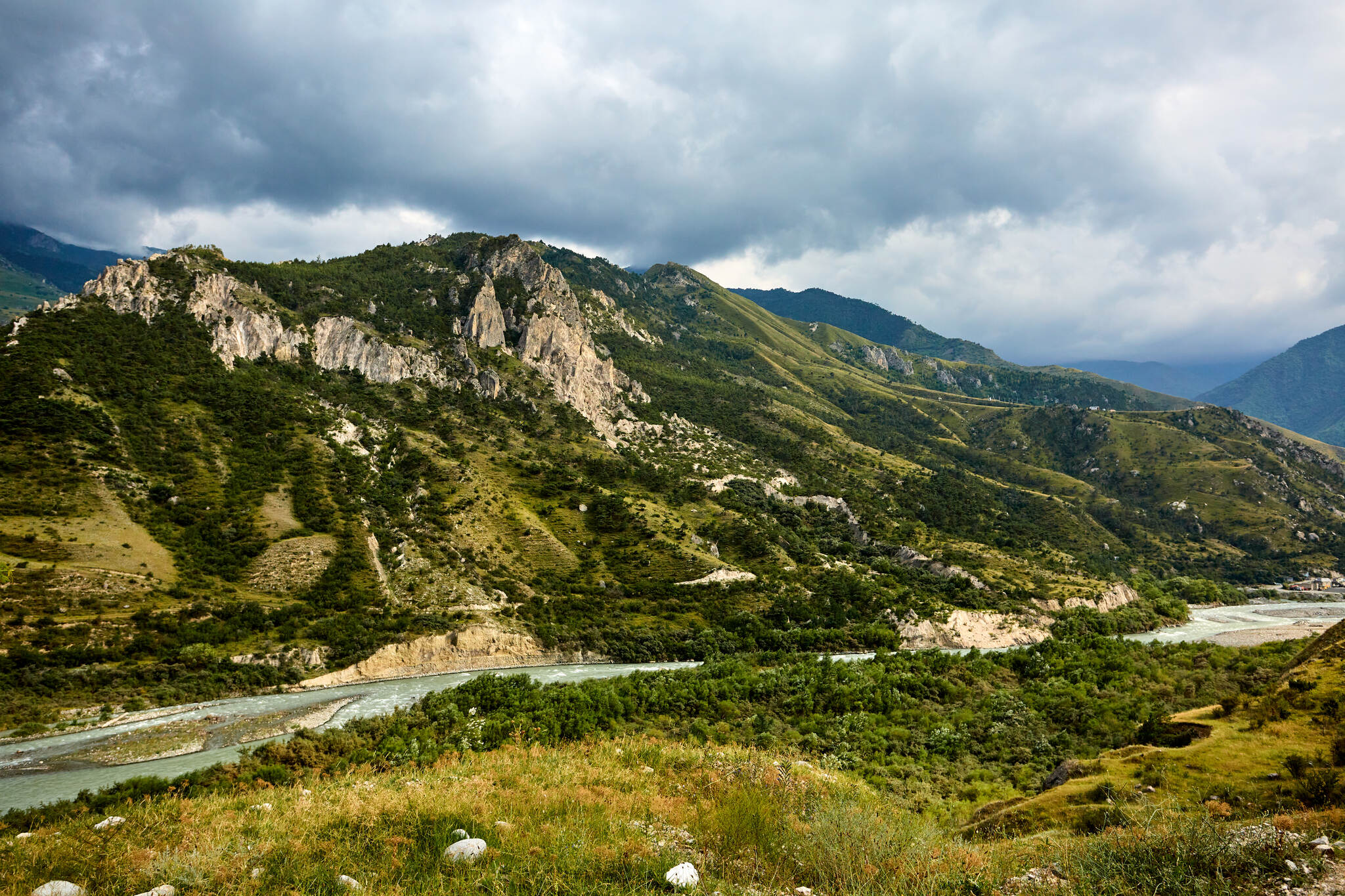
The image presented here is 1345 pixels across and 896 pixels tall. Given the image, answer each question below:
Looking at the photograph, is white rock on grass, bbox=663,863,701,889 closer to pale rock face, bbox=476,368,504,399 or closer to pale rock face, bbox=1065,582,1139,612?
pale rock face, bbox=1065,582,1139,612

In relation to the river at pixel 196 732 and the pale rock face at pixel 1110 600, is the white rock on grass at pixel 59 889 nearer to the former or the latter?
the river at pixel 196 732

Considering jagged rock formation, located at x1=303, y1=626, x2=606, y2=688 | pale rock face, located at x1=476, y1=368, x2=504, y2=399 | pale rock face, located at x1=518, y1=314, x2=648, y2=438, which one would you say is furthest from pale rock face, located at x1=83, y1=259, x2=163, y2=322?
jagged rock formation, located at x1=303, y1=626, x2=606, y2=688

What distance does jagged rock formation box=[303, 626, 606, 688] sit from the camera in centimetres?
6788

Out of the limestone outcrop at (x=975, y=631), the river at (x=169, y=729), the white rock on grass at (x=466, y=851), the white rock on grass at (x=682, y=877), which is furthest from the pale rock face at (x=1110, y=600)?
the white rock on grass at (x=466, y=851)

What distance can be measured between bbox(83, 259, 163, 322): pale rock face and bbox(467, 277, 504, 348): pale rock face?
68.7 metres

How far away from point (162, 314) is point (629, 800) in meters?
153

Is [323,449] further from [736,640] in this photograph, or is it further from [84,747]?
[736,640]

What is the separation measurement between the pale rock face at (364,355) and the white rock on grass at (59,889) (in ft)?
501

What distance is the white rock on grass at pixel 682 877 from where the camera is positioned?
7645 millimetres

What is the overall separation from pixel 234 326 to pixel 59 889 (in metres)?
152

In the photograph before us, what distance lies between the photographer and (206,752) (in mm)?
42312

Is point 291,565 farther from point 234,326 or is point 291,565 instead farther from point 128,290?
point 128,290

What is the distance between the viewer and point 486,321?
171375 millimetres

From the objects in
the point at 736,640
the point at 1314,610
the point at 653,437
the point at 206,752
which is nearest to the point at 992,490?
the point at 1314,610
